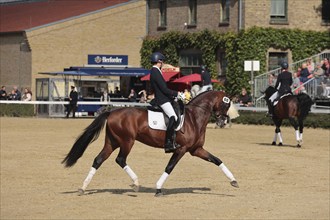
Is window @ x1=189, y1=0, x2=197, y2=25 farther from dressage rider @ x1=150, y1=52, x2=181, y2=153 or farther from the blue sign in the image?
dressage rider @ x1=150, y1=52, x2=181, y2=153

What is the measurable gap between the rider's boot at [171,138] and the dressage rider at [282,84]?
1349 centimetres

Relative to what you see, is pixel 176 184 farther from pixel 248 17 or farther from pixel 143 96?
pixel 248 17

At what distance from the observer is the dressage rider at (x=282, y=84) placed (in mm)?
32188

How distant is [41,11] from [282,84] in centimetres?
4514

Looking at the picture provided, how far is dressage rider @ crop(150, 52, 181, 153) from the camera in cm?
1875

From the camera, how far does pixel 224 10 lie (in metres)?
59.2

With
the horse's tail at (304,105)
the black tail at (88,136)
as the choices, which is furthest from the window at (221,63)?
the black tail at (88,136)

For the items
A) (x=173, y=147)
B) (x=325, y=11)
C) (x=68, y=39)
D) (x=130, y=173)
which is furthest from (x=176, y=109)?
(x=68, y=39)

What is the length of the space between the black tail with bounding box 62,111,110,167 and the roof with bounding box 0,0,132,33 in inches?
1865

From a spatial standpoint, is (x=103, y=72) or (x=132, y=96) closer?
(x=103, y=72)

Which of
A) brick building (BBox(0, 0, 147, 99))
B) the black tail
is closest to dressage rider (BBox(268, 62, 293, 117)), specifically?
the black tail

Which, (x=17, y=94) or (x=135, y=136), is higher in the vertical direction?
(x=17, y=94)

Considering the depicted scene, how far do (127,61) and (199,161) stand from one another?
35.4 meters

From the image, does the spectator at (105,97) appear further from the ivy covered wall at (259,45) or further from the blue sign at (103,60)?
the ivy covered wall at (259,45)
